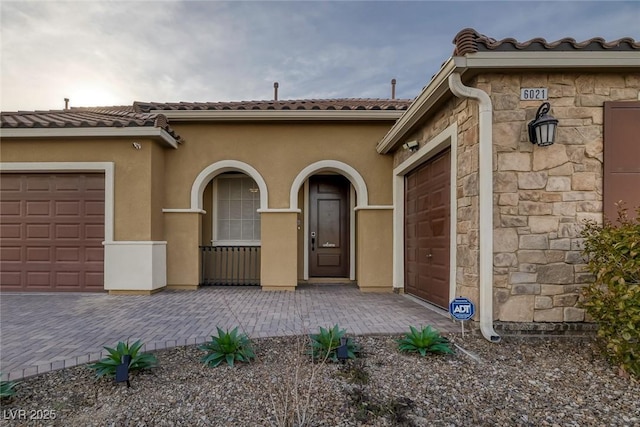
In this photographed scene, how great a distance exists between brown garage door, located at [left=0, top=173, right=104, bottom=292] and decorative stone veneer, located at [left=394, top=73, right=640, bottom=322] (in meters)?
7.76

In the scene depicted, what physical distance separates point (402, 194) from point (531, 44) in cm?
377

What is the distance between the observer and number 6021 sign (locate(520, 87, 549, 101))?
13.4 feet

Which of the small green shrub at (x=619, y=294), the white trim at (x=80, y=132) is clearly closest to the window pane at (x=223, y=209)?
the white trim at (x=80, y=132)

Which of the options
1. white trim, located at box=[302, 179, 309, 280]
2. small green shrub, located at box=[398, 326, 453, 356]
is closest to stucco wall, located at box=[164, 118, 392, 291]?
white trim, located at box=[302, 179, 309, 280]

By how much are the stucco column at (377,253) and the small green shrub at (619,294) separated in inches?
162

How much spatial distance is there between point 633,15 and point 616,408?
7.08m

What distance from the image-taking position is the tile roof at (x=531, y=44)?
12.7 ft

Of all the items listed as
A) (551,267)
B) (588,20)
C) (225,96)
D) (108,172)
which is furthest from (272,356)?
(225,96)

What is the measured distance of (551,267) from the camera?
3.97 meters

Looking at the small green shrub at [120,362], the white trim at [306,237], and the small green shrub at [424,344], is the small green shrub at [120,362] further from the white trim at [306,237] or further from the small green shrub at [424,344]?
the white trim at [306,237]

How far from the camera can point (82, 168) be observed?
690 cm

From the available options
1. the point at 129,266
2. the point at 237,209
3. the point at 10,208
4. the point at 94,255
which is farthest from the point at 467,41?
the point at 10,208

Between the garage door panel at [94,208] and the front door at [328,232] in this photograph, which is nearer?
the garage door panel at [94,208]

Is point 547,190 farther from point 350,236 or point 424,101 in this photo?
point 350,236
